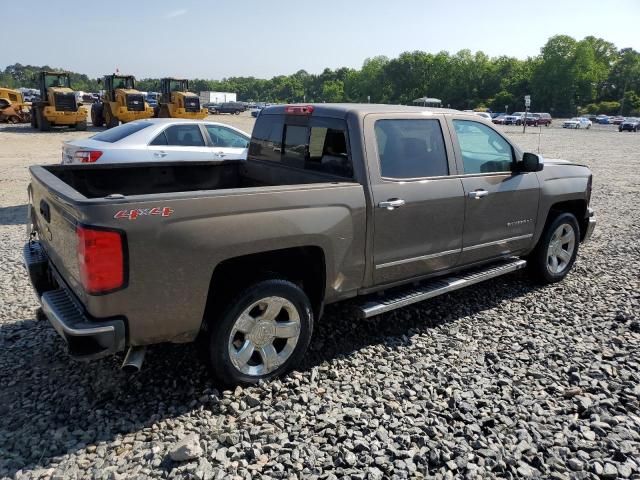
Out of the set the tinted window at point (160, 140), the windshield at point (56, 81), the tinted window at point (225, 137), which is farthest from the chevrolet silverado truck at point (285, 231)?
the windshield at point (56, 81)

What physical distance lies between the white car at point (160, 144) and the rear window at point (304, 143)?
12.0 ft

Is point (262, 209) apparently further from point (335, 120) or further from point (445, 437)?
point (445, 437)

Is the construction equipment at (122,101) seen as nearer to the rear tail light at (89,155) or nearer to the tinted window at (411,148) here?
the rear tail light at (89,155)

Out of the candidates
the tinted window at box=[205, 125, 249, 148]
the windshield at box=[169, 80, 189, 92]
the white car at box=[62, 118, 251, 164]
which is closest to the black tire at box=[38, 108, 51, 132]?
the windshield at box=[169, 80, 189, 92]

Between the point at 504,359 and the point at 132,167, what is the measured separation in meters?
3.58

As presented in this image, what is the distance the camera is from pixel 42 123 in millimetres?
26688

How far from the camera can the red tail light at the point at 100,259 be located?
279 cm

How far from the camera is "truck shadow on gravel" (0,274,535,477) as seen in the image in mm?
3088

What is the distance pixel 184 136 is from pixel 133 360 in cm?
668

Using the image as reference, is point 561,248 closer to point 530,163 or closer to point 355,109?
point 530,163

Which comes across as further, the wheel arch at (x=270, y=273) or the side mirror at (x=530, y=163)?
the side mirror at (x=530, y=163)

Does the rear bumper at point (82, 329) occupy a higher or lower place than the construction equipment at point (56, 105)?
lower

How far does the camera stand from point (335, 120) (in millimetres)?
4168

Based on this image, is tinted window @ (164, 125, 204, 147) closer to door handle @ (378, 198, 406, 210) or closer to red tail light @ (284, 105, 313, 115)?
red tail light @ (284, 105, 313, 115)
